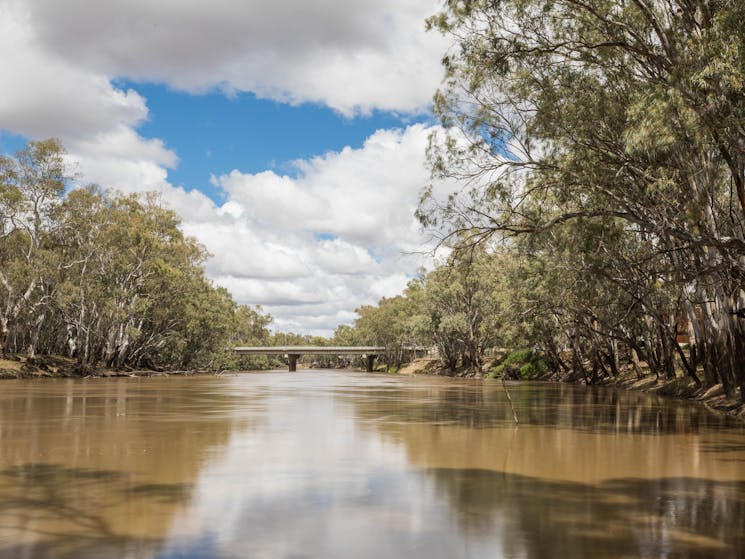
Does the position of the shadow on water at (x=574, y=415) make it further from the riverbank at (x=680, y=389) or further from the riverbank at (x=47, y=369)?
the riverbank at (x=47, y=369)

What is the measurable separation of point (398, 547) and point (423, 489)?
2.87 meters

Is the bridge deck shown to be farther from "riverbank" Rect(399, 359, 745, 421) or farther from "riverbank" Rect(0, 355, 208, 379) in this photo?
"riverbank" Rect(399, 359, 745, 421)

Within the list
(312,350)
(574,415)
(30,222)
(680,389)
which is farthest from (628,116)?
(312,350)

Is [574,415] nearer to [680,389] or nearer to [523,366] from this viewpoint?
[680,389]

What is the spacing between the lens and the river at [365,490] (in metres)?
6.73

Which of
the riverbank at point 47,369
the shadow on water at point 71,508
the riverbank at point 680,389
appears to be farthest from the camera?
the riverbank at point 47,369

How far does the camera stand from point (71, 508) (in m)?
7.93

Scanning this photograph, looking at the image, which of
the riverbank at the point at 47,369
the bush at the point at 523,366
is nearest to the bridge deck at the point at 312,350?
the riverbank at the point at 47,369

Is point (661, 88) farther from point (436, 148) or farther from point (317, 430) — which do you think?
point (317, 430)

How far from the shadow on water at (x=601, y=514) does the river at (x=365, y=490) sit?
0.03 metres

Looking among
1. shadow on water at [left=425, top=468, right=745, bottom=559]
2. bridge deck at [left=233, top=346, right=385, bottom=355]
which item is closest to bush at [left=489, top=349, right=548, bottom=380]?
bridge deck at [left=233, top=346, right=385, bottom=355]

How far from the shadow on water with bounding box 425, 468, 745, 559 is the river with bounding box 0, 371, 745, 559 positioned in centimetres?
3

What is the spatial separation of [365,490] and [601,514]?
3.15 m

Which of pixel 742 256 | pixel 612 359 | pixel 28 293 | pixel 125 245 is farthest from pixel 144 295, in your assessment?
pixel 742 256
